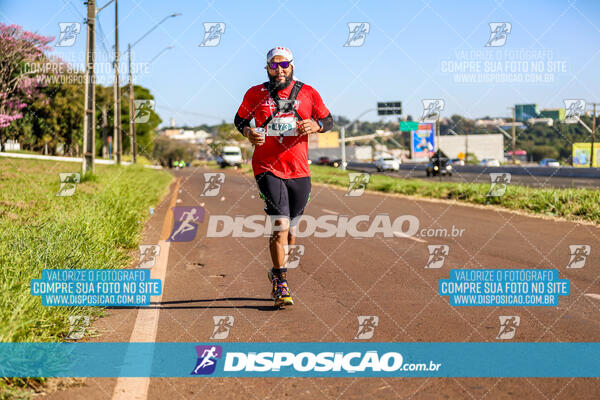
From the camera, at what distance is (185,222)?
1387 cm

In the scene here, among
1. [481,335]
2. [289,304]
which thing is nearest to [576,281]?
[481,335]

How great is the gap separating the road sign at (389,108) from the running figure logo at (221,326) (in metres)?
36.0

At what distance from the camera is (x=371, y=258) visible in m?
8.55

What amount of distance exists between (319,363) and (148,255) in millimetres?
5196

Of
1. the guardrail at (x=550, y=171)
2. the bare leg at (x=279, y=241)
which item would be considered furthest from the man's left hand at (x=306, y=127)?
the guardrail at (x=550, y=171)

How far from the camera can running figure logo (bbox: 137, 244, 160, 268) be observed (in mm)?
8180

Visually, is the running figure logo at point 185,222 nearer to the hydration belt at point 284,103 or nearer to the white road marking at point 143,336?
the white road marking at point 143,336

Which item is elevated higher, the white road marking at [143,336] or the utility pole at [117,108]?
the utility pole at [117,108]

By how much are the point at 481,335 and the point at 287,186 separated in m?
2.11

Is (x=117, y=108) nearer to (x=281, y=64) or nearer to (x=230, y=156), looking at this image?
(x=281, y=64)

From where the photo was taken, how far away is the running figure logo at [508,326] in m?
4.78

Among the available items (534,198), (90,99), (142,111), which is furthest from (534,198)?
(90,99)

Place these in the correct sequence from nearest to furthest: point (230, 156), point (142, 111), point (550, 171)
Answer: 1. point (142, 111)
2. point (550, 171)
3. point (230, 156)

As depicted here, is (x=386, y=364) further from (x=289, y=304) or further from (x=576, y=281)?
(x=576, y=281)
